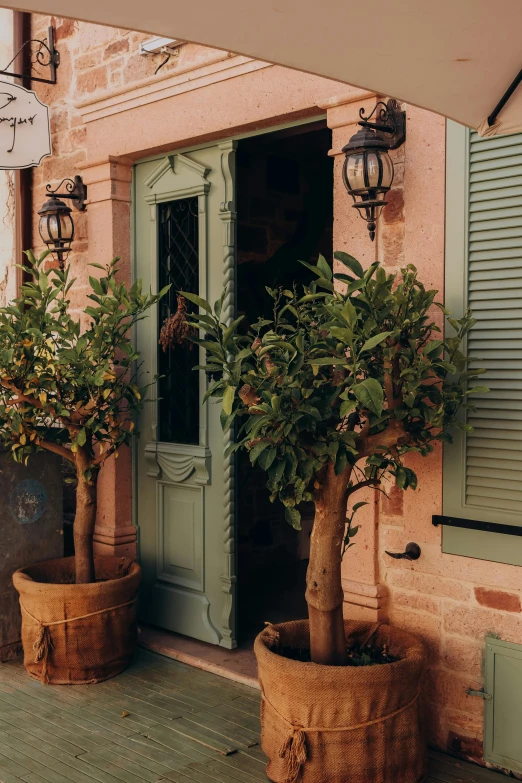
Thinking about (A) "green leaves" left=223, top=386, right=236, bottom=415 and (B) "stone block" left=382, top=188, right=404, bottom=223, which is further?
(B) "stone block" left=382, top=188, right=404, bottom=223

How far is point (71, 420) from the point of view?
4844 mm

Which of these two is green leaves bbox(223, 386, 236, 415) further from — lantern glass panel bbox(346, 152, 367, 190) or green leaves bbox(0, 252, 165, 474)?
green leaves bbox(0, 252, 165, 474)

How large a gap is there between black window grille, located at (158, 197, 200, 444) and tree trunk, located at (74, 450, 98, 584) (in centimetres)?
60

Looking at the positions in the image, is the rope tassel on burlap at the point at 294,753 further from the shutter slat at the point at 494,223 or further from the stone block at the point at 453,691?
the shutter slat at the point at 494,223

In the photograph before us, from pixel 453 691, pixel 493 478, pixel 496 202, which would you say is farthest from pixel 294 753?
pixel 496 202

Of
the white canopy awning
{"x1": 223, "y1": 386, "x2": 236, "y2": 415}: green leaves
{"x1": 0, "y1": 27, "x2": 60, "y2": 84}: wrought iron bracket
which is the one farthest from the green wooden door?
the white canopy awning

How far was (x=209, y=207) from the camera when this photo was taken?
16.7 ft

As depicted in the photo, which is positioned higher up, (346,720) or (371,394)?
(371,394)

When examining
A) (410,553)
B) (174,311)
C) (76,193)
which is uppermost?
(76,193)

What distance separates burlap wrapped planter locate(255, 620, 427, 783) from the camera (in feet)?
11.0

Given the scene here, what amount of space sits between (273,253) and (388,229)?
2.67m

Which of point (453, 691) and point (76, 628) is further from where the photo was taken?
point (76, 628)

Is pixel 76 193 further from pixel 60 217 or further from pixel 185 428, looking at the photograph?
pixel 185 428

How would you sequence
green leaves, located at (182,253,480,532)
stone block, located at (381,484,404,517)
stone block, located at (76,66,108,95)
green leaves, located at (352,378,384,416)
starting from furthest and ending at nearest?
stone block, located at (76,66,108,95), stone block, located at (381,484,404,517), green leaves, located at (182,253,480,532), green leaves, located at (352,378,384,416)
